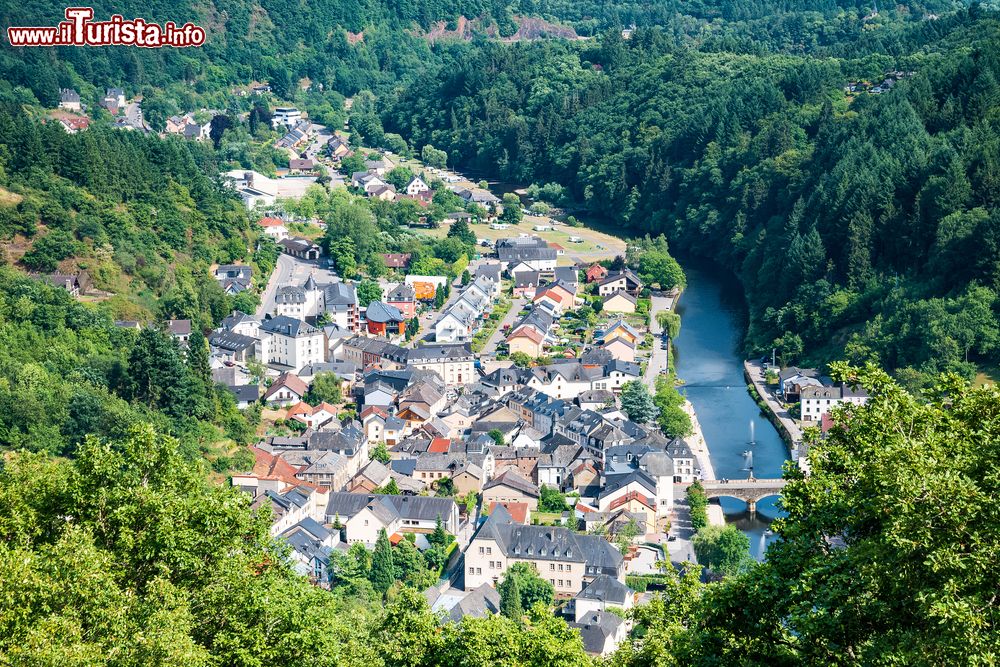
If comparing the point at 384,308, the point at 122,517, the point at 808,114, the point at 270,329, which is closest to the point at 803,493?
the point at 122,517

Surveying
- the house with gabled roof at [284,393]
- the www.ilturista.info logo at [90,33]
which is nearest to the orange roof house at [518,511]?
the house with gabled roof at [284,393]

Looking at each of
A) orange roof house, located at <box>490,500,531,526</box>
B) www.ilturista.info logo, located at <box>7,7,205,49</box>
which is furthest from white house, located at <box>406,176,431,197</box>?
orange roof house, located at <box>490,500,531,526</box>

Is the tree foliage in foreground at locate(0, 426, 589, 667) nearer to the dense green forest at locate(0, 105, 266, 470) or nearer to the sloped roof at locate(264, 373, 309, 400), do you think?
the dense green forest at locate(0, 105, 266, 470)

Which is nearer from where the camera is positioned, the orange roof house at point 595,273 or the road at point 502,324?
the road at point 502,324

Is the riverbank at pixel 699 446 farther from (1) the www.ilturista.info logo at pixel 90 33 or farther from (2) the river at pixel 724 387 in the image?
(1) the www.ilturista.info logo at pixel 90 33

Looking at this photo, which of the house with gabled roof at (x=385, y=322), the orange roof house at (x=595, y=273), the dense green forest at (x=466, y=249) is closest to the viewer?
the dense green forest at (x=466, y=249)

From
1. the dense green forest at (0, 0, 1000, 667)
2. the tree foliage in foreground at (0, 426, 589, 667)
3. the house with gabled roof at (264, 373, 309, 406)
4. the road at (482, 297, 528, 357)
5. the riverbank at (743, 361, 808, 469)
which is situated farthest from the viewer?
the road at (482, 297, 528, 357)
